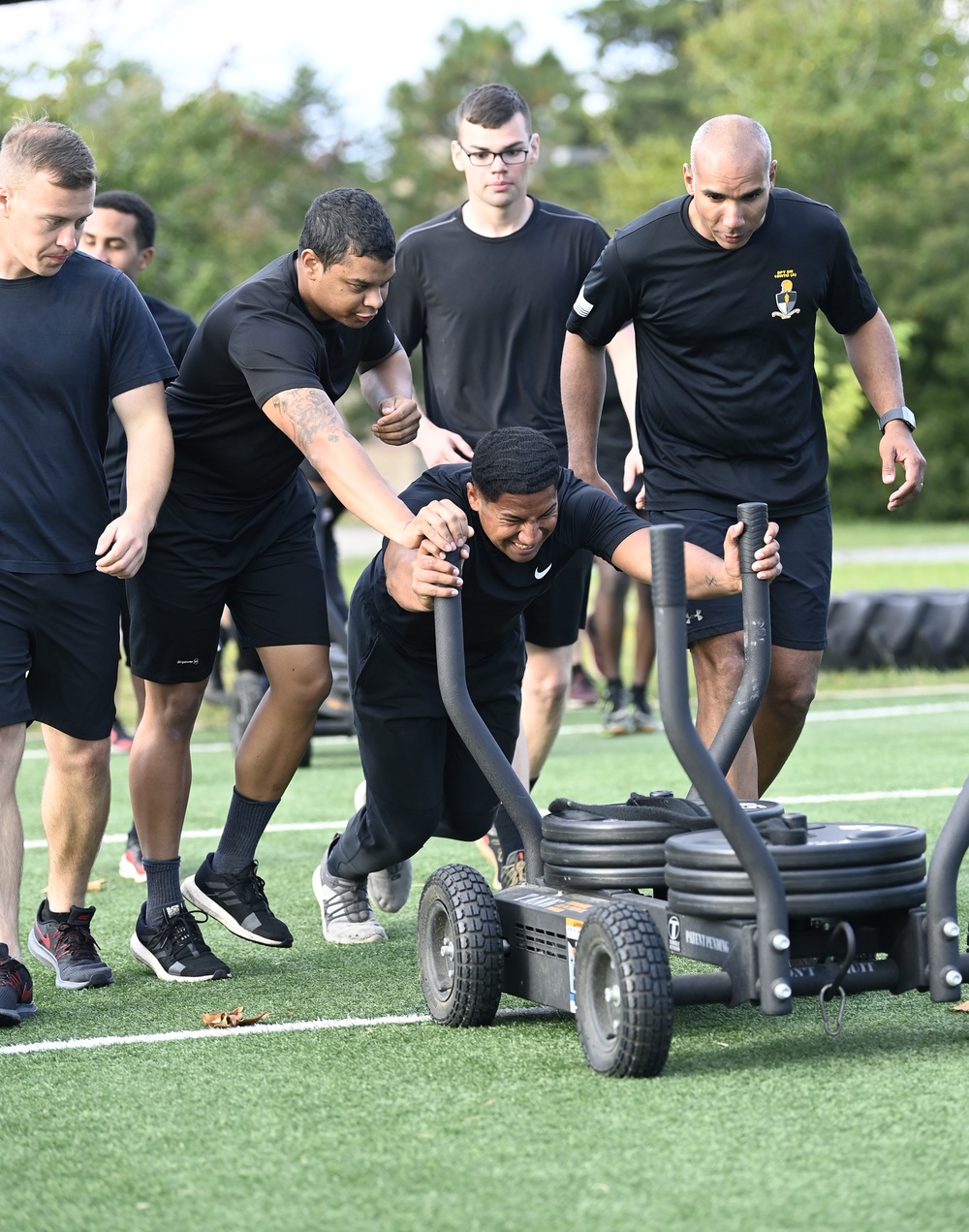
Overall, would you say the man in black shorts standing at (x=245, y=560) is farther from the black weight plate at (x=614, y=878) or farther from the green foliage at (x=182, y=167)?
the green foliage at (x=182, y=167)

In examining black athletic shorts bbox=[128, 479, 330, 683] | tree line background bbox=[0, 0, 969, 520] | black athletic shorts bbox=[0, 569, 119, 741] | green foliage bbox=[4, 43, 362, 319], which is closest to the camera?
black athletic shorts bbox=[0, 569, 119, 741]

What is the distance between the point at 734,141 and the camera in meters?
4.47

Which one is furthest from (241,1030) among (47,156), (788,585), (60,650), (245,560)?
(47,156)

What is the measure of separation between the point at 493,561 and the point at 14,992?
154cm

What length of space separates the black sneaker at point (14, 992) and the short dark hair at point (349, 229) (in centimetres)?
186

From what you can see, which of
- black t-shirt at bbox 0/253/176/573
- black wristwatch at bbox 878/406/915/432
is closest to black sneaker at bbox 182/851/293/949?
black t-shirt at bbox 0/253/176/573

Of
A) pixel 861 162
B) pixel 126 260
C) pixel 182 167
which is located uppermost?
pixel 861 162

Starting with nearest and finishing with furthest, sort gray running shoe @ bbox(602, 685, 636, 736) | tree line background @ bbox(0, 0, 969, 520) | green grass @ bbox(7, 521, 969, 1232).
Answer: green grass @ bbox(7, 521, 969, 1232)
gray running shoe @ bbox(602, 685, 636, 736)
tree line background @ bbox(0, 0, 969, 520)

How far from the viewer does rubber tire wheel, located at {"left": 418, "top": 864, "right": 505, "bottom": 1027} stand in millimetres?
3760

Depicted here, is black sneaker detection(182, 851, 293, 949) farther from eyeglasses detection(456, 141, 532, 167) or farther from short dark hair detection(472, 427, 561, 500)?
eyeglasses detection(456, 141, 532, 167)

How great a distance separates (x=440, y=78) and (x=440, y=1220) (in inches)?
2409

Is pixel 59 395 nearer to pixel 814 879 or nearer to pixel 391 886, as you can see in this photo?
pixel 391 886

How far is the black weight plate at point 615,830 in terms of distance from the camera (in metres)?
3.62

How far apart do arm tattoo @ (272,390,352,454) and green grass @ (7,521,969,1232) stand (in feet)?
4.53
